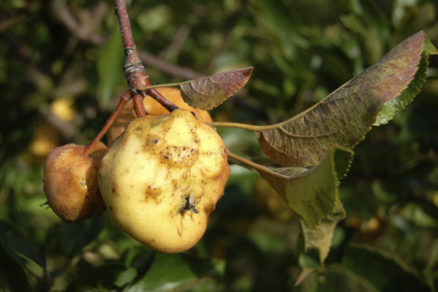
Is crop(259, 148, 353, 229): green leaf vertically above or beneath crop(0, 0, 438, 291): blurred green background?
above

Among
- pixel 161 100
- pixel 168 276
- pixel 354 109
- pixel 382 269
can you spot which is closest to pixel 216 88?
pixel 161 100

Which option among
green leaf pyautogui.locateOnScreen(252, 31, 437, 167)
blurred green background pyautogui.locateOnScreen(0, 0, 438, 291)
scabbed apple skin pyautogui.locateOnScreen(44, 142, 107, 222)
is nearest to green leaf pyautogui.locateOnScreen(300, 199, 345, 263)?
blurred green background pyautogui.locateOnScreen(0, 0, 438, 291)

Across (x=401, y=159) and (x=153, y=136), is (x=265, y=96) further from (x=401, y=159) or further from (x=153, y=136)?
(x=153, y=136)

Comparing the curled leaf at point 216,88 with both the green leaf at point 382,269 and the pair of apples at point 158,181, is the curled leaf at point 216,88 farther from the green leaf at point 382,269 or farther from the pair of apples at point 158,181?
the green leaf at point 382,269

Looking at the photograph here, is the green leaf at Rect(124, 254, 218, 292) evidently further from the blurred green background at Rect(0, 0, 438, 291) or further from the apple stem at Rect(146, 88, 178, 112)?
the apple stem at Rect(146, 88, 178, 112)

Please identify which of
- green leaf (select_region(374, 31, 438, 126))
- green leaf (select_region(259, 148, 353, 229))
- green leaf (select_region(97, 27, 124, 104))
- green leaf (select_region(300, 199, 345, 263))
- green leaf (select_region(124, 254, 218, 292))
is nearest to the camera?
green leaf (select_region(259, 148, 353, 229))

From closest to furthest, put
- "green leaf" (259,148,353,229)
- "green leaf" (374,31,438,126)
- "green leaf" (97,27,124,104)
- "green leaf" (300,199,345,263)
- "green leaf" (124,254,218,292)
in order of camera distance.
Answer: "green leaf" (259,148,353,229) < "green leaf" (374,31,438,126) < "green leaf" (300,199,345,263) < "green leaf" (124,254,218,292) < "green leaf" (97,27,124,104)

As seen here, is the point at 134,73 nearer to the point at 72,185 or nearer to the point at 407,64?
the point at 72,185
